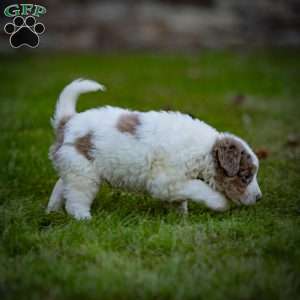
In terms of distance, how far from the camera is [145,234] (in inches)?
159

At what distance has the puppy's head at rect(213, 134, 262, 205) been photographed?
446cm

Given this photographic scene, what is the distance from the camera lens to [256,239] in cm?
396

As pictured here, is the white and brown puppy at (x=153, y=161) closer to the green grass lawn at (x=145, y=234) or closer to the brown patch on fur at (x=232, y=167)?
the brown patch on fur at (x=232, y=167)

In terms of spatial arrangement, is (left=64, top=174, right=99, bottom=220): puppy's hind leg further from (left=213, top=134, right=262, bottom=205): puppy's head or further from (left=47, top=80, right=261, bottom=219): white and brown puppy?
(left=213, top=134, right=262, bottom=205): puppy's head

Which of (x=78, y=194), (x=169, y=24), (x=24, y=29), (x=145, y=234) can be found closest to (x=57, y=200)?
(x=78, y=194)

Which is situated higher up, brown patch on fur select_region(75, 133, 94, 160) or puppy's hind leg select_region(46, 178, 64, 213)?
brown patch on fur select_region(75, 133, 94, 160)

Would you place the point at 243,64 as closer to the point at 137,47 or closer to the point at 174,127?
the point at 137,47

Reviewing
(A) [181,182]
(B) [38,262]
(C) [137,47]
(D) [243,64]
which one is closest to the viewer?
(B) [38,262]

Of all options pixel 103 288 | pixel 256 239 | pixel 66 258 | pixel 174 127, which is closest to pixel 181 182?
pixel 174 127

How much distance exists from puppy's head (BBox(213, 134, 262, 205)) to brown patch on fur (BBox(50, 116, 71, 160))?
3.68 feet

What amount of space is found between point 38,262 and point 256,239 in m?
1.37

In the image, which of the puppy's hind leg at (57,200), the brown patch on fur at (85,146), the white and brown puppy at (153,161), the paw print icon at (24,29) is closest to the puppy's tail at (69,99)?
the white and brown puppy at (153,161)

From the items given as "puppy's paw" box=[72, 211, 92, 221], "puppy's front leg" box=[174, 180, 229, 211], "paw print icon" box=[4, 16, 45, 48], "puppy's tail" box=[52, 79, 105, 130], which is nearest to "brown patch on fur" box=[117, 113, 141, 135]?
"puppy's tail" box=[52, 79, 105, 130]

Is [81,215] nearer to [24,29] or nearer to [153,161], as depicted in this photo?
[153,161]
